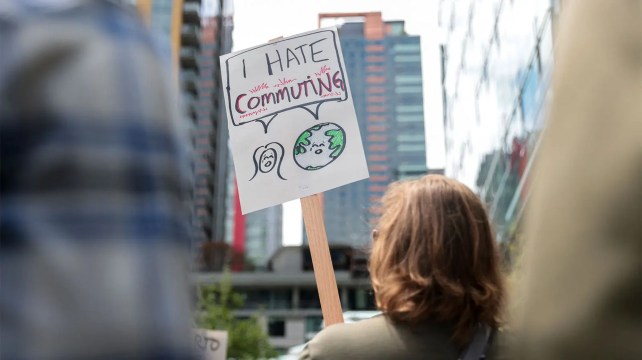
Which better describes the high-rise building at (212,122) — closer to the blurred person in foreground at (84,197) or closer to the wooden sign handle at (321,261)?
the wooden sign handle at (321,261)

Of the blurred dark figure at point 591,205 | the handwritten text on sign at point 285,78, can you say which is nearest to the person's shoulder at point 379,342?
the blurred dark figure at point 591,205

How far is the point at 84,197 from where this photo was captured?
654 millimetres

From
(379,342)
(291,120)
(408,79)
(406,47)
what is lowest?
(379,342)

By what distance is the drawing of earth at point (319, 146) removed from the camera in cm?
295

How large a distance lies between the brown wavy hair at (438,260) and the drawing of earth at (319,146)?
0.91 m

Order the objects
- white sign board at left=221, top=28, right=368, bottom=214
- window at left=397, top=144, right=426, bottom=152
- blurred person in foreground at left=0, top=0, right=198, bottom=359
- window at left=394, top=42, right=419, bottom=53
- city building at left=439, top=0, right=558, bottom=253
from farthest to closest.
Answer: window at left=394, top=42, right=419, bottom=53
window at left=397, top=144, right=426, bottom=152
city building at left=439, top=0, right=558, bottom=253
white sign board at left=221, top=28, right=368, bottom=214
blurred person in foreground at left=0, top=0, right=198, bottom=359

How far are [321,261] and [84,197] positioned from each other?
209 cm

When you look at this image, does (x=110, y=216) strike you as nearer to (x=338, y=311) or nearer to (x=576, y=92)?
(x=576, y=92)

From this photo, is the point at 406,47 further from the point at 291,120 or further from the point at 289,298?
the point at 291,120

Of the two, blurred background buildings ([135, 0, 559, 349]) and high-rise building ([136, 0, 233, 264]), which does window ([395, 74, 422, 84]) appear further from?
high-rise building ([136, 0, 233, 264])

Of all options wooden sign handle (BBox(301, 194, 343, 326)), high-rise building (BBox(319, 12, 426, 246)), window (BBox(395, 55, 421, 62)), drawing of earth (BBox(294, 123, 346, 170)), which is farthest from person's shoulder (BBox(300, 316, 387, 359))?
window (BBox(395, 55, 421, 62))

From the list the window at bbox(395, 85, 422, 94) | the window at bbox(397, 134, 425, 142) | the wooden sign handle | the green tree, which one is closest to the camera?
the wooden sign handle

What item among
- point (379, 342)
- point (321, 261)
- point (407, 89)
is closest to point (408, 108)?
point (407, 89)

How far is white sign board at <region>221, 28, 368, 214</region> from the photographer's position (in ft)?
9.65
